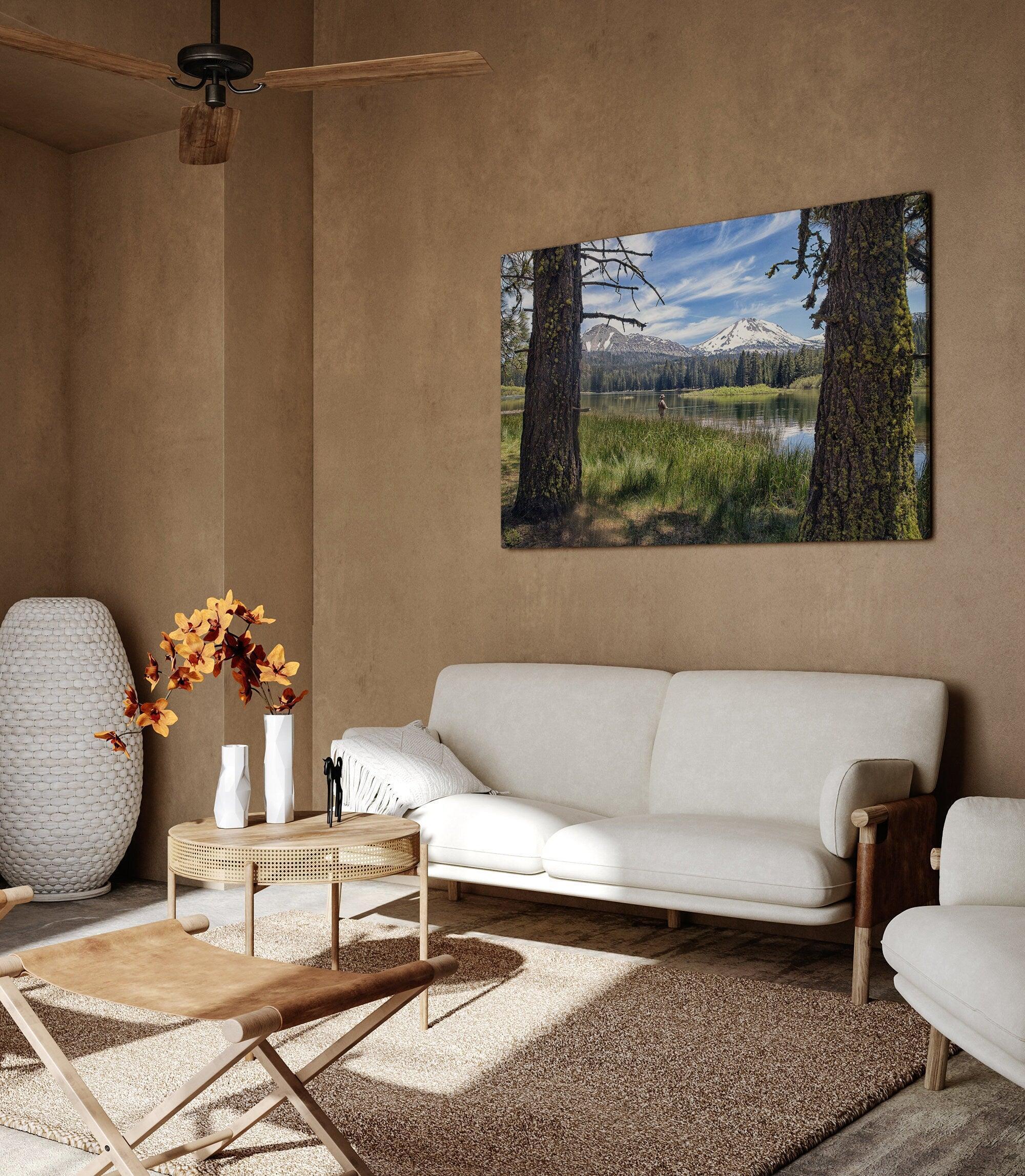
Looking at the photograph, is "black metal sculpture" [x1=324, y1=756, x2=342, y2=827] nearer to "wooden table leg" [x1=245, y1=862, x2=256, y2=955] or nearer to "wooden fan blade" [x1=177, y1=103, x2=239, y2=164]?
"wooden table leg" [x1=245, y1=862, x2=256, y2=955]

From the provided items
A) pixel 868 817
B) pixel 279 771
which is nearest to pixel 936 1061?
pixel 868 817

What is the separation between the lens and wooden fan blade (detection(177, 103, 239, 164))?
9.92ft

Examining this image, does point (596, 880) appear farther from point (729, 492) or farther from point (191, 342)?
point (191, 342)

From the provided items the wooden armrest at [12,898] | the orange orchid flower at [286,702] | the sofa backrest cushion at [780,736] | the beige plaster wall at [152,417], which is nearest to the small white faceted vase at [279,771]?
the orange orchid flower at [286,702]

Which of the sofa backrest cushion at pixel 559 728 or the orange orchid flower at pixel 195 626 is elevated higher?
the orange orchid flower at pixel 195 626

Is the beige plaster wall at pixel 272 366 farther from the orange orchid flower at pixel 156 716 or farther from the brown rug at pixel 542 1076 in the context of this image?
the brown rug at pixel 542 1076

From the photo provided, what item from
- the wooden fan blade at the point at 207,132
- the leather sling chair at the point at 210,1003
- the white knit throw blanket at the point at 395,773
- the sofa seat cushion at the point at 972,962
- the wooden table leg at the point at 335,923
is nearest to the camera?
the leather sling chair at the point at 210,1003

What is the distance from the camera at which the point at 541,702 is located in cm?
447

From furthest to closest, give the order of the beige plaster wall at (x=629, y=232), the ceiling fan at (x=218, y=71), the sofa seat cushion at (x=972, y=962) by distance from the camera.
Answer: the beige plaster wall at (x=629, y=232)
the ceiling fan at (x=218, y=71)
the sofa seat cushion at (x=972, y=962)

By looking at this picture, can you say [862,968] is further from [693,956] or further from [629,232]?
[629,232]

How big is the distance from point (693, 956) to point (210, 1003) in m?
2.13

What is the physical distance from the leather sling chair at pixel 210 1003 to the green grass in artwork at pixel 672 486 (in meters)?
2.56

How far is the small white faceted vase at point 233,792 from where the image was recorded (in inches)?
129

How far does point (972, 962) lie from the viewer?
91.6 inches
